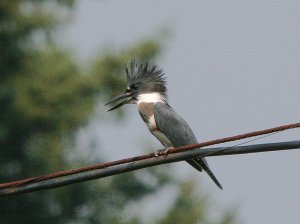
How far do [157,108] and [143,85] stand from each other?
602mm

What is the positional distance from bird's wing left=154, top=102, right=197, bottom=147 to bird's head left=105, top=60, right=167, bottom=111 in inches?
12.6

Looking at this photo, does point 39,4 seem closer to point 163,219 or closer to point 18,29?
point 18,29

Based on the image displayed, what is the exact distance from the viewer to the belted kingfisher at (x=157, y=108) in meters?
7.79

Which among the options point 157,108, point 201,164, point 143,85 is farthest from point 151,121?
point 201,164

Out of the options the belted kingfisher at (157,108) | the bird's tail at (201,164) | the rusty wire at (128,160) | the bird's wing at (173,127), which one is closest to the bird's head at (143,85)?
the belted kingfisher at (157,108)

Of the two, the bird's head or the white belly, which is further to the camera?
the bird's head

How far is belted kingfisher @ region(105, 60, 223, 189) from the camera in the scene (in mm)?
7793

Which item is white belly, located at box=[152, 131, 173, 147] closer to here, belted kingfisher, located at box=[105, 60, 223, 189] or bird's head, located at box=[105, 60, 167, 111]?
belted kingfisher, located at box=[105, 60, 223, 189]

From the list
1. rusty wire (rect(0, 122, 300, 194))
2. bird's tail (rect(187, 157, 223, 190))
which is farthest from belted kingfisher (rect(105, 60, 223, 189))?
rusty wire (rect(0, 122, 300, 194))

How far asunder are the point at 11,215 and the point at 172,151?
8.64 metres

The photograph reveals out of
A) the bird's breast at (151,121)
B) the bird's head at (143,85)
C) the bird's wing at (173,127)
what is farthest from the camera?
the bird's head at (143,85)

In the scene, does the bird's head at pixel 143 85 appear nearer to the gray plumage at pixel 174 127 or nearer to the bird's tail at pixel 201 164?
the gray plumage at pixel 174 127

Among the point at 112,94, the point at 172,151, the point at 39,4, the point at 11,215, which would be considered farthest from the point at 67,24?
the point at 172,151

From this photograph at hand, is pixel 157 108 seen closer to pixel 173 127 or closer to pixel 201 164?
pixel 173 127
